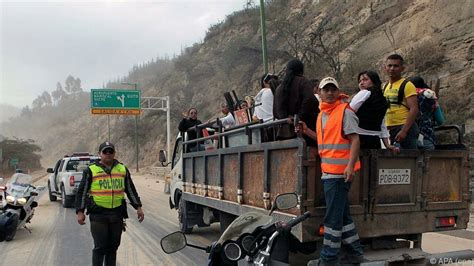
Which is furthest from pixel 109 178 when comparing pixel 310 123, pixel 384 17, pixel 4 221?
pixel 384 17

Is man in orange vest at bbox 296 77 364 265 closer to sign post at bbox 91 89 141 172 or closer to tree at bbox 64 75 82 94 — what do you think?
sign post at bbox 91 89 141 172

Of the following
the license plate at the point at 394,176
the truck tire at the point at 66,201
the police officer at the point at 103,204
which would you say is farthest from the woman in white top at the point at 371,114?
the truck tire at the point at 66,201

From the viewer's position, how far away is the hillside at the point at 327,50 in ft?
63.2

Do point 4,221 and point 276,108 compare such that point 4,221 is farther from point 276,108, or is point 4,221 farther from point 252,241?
point 252,241

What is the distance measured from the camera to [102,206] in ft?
18.6

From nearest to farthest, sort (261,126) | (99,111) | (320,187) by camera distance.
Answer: (320,187)
(261,126)
(99,111)

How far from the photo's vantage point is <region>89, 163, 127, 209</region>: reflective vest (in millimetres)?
5676

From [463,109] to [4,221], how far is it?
562 inches

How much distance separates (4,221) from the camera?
9234mm

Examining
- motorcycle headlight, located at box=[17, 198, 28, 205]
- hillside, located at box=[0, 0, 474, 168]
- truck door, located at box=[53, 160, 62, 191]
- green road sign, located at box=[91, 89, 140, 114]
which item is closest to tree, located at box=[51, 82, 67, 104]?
hillside, located at box=[0, 0, 474, 168]

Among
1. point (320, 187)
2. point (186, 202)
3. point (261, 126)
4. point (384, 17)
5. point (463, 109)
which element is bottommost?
point (186, 202)

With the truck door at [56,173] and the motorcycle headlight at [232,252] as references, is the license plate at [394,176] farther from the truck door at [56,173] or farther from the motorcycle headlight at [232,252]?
the truck door at [56,173]

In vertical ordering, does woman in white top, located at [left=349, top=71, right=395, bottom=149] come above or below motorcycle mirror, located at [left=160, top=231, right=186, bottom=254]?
above

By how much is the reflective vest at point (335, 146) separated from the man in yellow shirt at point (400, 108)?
116cm
